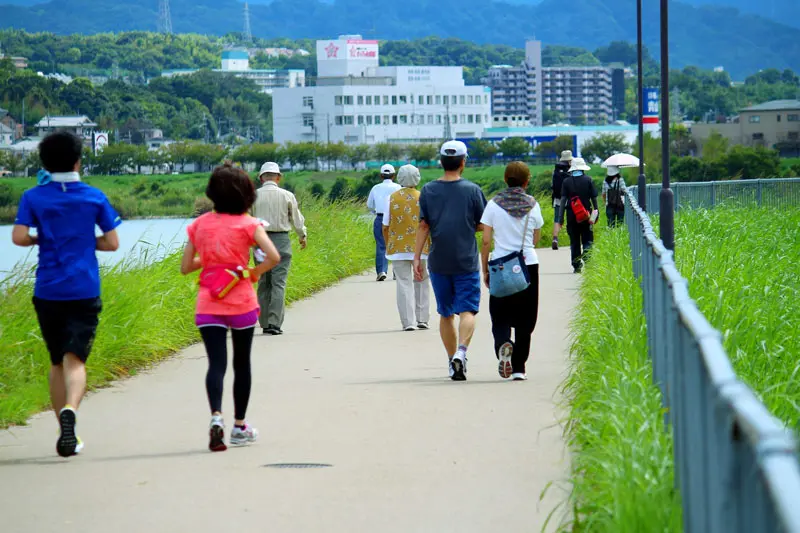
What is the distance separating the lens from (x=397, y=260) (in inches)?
560

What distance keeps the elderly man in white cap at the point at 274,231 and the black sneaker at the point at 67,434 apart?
21.3ft

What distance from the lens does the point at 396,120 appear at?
165m

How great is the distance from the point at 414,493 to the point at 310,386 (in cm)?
385

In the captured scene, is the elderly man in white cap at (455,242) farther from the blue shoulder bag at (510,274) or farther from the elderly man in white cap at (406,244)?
the elderly man in white cap at (406,244)

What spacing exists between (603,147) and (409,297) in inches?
5916

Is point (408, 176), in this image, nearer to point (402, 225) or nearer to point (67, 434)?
point (402, 225)

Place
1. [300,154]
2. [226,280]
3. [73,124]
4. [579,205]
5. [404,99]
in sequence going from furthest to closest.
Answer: [404,99], [73,124], [300,154], [579,205], [226,280]

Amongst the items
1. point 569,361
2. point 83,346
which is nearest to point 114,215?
point 83,346

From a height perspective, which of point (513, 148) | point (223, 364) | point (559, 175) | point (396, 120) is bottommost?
point (223, 364)

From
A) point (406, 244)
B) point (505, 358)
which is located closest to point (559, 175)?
point (406, 244)

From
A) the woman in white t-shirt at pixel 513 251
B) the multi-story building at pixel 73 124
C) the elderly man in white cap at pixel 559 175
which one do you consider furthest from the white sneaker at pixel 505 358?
the multi-story building at pixel 73 124

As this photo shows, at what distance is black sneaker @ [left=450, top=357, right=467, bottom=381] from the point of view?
10328 mm

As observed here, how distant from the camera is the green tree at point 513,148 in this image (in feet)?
509

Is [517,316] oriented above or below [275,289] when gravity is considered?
above
